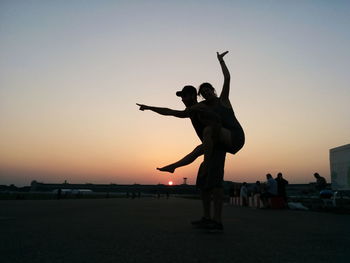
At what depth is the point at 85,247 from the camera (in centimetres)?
341

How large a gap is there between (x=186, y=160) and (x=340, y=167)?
18.7m

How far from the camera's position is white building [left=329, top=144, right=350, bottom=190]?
20.4m

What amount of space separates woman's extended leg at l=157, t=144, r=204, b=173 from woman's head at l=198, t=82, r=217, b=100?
74 cm

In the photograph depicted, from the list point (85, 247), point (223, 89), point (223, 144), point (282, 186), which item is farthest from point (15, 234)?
point (282, 186)

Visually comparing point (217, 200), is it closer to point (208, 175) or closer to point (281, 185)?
point (208, 175)

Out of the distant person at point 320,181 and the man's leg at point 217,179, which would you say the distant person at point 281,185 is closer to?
the distant person at point 320,181

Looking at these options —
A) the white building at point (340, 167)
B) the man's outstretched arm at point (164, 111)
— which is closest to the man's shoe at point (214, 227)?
the man's outstretched arm at point (164, 111)

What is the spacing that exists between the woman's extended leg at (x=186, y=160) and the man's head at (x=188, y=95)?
71cm

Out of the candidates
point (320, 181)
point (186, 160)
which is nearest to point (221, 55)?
point (186, 160)

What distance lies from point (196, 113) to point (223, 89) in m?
0.54

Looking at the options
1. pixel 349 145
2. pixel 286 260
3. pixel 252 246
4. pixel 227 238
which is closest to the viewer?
pixel 286 260

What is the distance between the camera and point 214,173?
510 centimetres

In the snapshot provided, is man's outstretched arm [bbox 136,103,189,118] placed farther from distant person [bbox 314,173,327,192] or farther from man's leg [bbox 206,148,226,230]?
distant person [bbox 314,173,327,192]

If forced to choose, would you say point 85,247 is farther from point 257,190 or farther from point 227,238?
point 257,190
